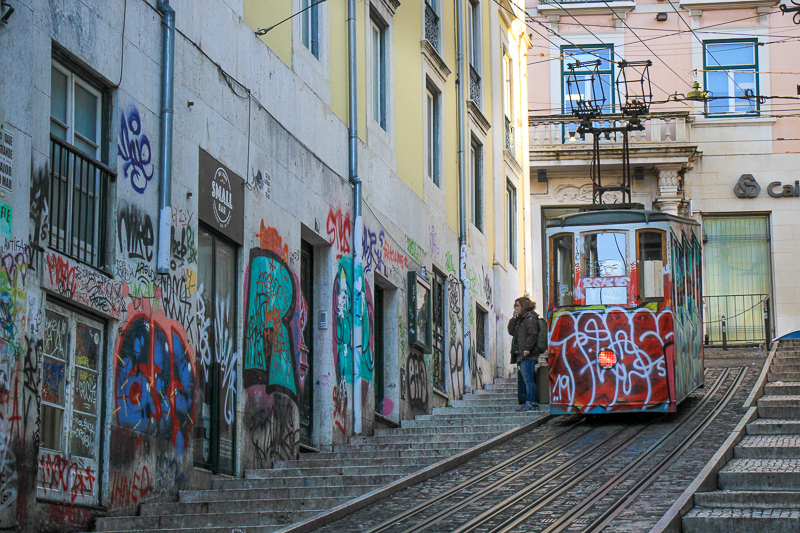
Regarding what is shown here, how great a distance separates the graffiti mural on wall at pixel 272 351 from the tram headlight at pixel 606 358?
4487 mm

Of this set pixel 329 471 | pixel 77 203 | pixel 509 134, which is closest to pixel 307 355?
pixel 329 471

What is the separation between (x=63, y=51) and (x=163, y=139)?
170cm

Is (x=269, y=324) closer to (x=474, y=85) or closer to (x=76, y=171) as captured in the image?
(x=76, y=171)

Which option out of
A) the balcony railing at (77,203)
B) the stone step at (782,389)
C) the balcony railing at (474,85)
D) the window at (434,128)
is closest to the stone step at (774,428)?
the stone step at (782,389)

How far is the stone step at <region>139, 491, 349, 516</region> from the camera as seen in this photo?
10.7 m

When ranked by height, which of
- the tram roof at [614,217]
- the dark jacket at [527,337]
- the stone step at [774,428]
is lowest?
the stone step at [774,428]

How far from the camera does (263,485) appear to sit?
12.5 metres

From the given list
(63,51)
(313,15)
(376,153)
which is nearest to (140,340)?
(63,51)

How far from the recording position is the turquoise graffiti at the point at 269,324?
44.4 ft

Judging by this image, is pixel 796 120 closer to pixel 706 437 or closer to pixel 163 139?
pixel 706 437

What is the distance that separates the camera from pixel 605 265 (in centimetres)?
1745

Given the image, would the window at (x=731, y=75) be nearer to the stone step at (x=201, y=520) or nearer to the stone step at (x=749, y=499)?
the stone step at (x=749, y=499)

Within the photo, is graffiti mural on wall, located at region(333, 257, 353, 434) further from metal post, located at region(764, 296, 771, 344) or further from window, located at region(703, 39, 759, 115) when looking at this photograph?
window, located at region(703, 39, 759, 115)

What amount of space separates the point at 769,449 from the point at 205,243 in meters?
6.37
